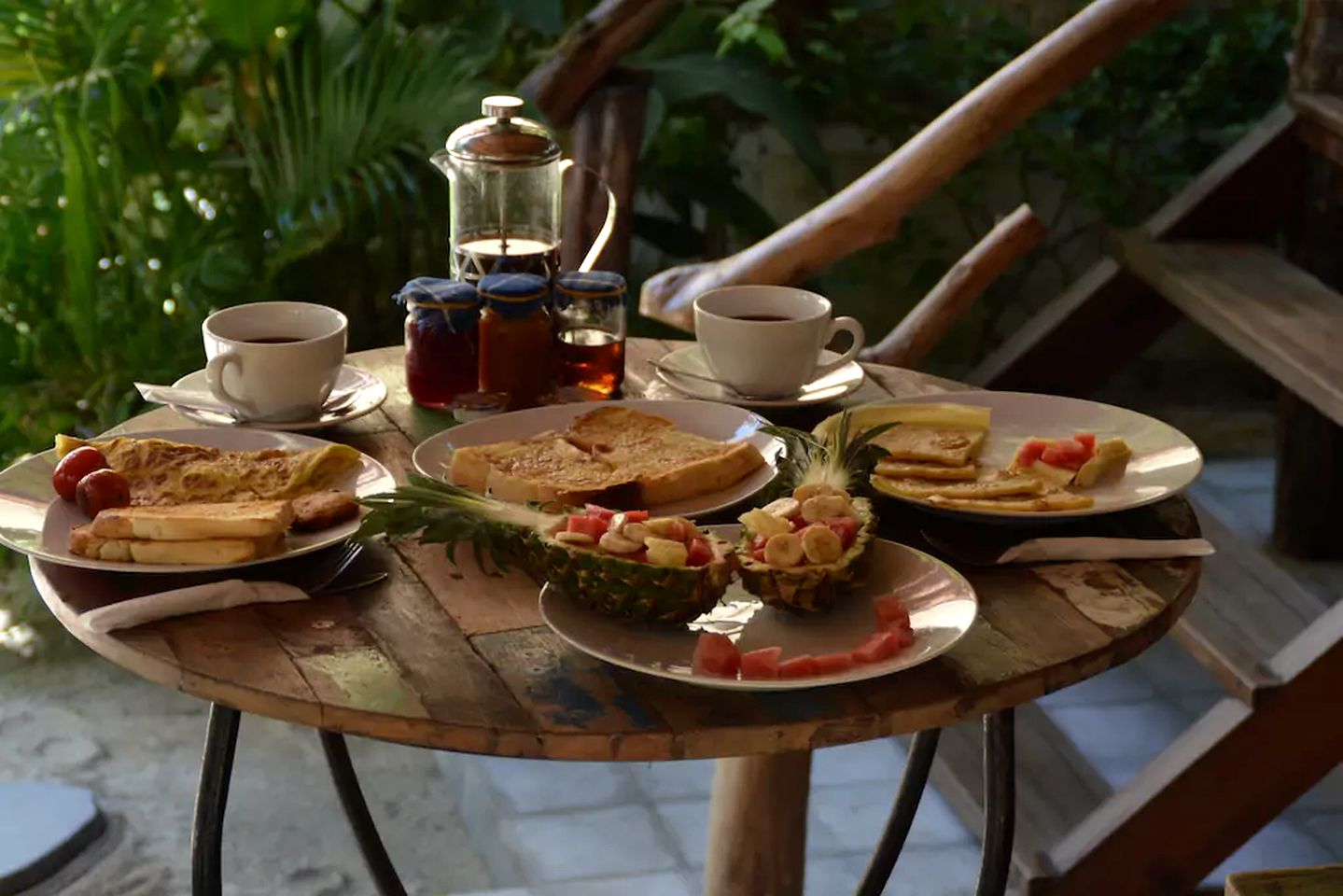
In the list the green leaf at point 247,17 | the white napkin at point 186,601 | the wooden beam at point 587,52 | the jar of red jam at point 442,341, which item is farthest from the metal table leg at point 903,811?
the green leaf at point 247,17

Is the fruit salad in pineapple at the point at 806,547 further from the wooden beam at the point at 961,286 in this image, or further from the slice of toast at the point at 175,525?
the wooden beam at the point at 961,286

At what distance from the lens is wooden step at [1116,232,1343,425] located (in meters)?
2.39

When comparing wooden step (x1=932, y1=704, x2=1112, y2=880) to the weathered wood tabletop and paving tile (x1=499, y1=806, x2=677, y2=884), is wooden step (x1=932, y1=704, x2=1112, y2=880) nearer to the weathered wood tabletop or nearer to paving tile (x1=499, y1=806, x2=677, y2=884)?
paving tile (x1=499, y1=806, x2=677, y2=884)

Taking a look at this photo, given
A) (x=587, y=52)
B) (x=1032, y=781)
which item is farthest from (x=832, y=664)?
(x=587, y=52)

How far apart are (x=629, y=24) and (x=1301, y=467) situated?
60.9 inches

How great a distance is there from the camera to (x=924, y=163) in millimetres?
2355

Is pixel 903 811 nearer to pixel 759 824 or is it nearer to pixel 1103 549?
pixel 759 824

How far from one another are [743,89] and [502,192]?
1.62 meters

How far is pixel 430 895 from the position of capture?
2.47 metres

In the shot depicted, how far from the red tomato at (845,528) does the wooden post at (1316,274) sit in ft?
5.37

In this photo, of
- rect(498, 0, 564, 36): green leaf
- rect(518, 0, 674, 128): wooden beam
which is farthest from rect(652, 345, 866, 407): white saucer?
rect(498, 0, 564, 36): green leaf

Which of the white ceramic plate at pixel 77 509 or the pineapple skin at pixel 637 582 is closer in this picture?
the pineapple skin at pixel 637 582

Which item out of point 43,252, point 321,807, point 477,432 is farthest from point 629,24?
point 477,432

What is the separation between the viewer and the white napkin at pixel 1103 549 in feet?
4.49
